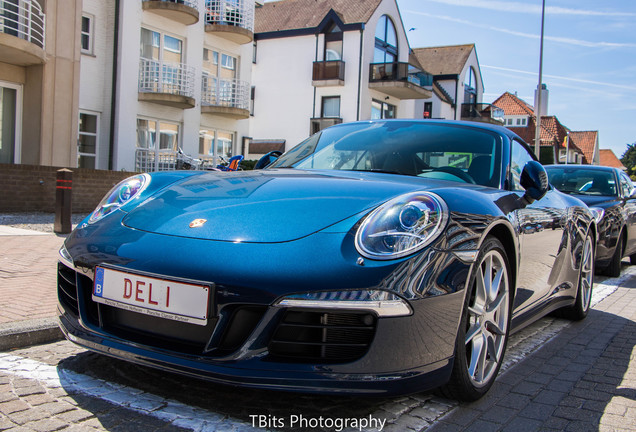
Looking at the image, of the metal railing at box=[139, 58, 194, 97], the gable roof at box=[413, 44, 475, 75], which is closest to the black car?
the metal railing at box=[139, 58, 194, 97]

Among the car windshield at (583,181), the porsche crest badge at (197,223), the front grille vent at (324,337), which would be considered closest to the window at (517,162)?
the front grille vent at (324,337)

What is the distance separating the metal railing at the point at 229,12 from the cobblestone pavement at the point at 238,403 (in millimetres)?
18735

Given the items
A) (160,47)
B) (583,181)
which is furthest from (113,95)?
(583,181)

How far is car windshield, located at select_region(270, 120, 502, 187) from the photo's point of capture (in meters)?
3.53

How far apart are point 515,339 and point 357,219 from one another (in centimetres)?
225

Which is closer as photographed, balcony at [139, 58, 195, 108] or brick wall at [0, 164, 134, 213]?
brick wall at [0, 164, 134, 213]

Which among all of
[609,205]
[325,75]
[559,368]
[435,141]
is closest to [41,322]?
[435,141]

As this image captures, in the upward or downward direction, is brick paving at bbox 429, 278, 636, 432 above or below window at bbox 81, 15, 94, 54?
below

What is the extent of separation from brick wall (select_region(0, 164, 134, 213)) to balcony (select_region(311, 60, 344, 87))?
59.6 ft

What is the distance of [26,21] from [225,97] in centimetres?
809

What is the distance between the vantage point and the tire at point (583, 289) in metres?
4.83

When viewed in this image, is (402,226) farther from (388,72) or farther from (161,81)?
(388,72)

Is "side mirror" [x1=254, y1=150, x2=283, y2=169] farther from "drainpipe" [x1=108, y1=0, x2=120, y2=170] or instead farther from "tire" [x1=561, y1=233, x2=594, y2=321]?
"drainpipe" [x1=108, y1=0, x2=120, y2=170]

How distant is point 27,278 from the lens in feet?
16.4
